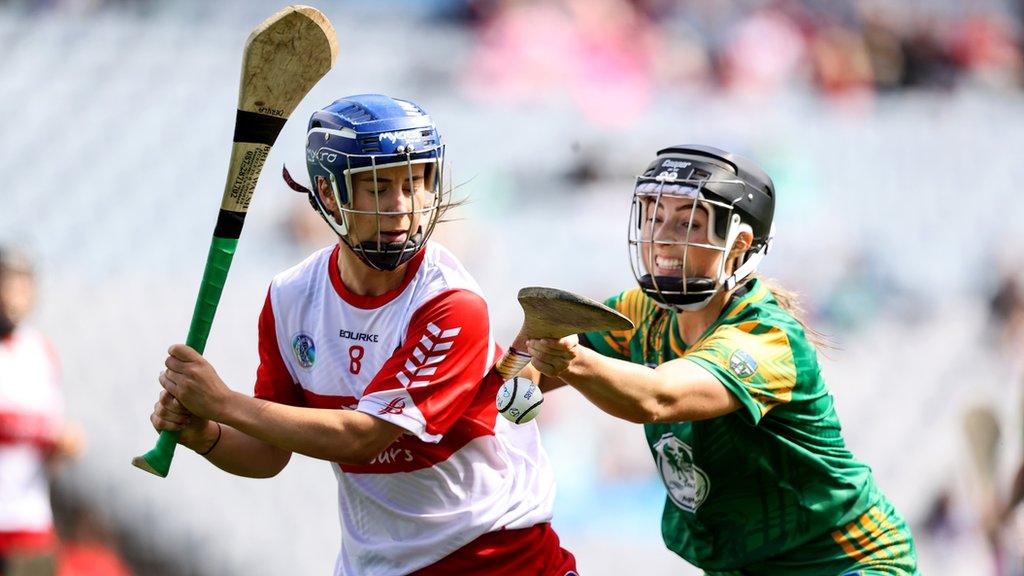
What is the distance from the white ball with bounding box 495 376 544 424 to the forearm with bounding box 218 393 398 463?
1.10ft

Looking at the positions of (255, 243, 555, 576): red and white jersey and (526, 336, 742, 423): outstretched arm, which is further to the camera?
(255, 243, 555, 576): red and white jersey

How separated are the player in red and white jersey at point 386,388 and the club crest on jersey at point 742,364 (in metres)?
0.58

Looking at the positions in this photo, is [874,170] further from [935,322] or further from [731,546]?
[731,546]

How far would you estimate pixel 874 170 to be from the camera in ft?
44.5


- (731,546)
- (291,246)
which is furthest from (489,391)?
(291,246)

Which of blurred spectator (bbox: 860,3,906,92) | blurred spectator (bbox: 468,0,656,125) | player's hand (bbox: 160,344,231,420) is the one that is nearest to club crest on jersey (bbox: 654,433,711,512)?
player's hand (bbox: 160,344,231,420)

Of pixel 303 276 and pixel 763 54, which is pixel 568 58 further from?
pixel 303 276

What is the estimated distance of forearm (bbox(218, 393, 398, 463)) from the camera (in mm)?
3055

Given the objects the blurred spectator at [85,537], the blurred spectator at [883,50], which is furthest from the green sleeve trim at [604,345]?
the blurred spectator at [883,50]

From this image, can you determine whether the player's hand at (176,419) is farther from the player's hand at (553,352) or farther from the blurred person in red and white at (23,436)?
the blurred person in red and white at (23,436)

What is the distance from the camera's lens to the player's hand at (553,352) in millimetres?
2873

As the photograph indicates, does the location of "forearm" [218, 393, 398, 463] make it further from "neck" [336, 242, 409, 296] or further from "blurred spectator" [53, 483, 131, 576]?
"blurred spectator" [53, 483, 131, 576]

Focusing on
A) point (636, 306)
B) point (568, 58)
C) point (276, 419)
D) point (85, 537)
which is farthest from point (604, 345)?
point (568, 58)

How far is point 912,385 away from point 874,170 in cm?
293
